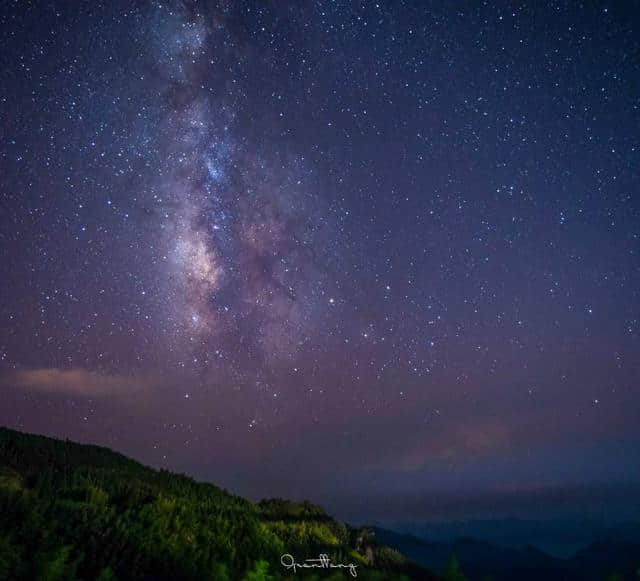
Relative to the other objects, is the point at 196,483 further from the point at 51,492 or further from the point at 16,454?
the point at 51,492

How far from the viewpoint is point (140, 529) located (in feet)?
37.1

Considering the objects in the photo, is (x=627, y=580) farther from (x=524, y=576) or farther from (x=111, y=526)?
(x=524, y=576)

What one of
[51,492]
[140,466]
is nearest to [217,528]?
[51,492]

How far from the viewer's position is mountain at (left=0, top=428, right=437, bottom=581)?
8.84m

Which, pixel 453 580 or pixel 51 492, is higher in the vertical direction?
pixel 51 492

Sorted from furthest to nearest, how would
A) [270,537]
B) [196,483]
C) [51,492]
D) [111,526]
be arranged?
[196,483], [270,537], [51,492], [111,526]

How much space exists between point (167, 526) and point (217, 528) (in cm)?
213

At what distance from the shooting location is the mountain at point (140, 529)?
8844mm

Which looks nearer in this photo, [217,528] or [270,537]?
[217,528]

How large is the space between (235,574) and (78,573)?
3.57 metres

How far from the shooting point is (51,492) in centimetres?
1188

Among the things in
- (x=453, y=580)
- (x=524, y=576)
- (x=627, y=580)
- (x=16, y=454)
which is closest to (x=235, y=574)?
(x=453, y=580)

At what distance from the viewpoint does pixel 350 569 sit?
1391 cm

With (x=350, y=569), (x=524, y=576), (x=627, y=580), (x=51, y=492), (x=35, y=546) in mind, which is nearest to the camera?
(x=35, y=546)
